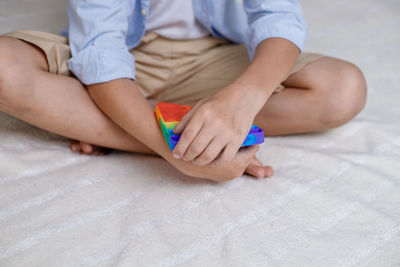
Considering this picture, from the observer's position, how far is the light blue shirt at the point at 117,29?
639 millimetres

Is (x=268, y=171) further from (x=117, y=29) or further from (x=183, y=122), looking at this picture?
(x=117, y=29)

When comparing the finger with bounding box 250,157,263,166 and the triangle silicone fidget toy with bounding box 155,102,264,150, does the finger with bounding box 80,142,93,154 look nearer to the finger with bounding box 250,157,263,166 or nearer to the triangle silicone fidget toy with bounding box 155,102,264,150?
the triangle silicone fidget toy with bounding box 155,102,264,150

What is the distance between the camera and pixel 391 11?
4.41 ft

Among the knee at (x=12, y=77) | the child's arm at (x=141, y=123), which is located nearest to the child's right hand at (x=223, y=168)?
the child's arm at (x=141, y=123)

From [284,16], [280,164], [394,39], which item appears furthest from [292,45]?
[394,39]

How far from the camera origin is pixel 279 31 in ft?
2.22

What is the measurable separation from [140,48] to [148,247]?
443 millimetres

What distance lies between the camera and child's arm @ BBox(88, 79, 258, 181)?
23.3 inches

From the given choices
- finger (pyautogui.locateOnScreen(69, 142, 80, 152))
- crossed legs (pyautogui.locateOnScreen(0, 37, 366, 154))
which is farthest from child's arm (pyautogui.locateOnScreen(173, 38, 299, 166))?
finger (pyautogui.locateOnScreen(69, 142, 80, 152))

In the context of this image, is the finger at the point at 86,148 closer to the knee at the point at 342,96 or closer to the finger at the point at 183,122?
the finger at the point at 183,122

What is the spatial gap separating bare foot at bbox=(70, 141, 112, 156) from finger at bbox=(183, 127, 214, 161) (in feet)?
0.73

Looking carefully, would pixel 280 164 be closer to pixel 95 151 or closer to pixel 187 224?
pixel 187 224

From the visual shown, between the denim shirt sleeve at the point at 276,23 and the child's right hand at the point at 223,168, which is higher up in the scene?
the denim shirt sleeve at the point at 276,23

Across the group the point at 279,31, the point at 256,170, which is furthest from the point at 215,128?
the point at 279,31
